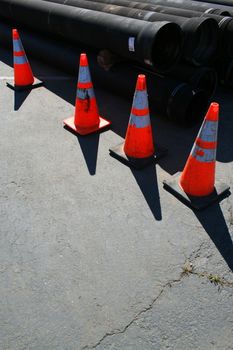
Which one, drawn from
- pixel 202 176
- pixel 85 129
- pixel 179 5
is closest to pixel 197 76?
pixel 85 129

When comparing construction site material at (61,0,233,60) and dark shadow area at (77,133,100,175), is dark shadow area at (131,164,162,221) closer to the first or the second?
dark shadow area at (77,133,100,175)

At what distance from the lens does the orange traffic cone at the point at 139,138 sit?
349cm

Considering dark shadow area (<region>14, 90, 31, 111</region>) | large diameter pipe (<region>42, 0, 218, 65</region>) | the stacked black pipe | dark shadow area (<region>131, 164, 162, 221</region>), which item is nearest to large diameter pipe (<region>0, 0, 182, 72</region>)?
the stacked black pipe

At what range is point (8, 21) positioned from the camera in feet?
23.2

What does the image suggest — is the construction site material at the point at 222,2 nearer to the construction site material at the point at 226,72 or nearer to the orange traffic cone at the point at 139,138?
the construction site material at the point at 226,72

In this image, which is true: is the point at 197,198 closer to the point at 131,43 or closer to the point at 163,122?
the point at 163,122

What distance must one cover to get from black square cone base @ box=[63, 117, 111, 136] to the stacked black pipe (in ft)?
2.33

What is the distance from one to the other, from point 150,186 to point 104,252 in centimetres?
100

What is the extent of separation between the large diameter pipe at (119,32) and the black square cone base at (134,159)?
1162 mm

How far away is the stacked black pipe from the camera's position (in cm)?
413

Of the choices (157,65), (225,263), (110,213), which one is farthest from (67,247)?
(157,65)

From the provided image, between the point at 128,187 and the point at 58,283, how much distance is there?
4.30ft

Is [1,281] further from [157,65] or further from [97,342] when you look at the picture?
[157,65]

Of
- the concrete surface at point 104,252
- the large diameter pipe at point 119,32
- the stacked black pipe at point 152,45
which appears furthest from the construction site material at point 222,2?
the concrete surface at point 104,252
